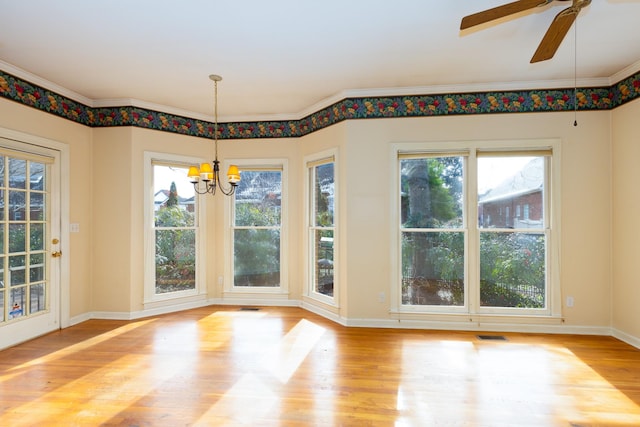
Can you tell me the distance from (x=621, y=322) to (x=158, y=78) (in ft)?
18.8

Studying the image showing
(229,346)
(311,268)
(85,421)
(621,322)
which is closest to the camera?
(85,421)

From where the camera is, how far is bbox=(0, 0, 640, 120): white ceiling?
260 cm

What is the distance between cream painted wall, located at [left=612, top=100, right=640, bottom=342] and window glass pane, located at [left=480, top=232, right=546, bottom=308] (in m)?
0.71

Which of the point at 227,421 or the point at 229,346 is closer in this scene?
the point at 227,421

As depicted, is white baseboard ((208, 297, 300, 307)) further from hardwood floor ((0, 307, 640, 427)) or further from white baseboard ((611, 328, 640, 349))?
white baseboard ((611, 328, 640, 349))

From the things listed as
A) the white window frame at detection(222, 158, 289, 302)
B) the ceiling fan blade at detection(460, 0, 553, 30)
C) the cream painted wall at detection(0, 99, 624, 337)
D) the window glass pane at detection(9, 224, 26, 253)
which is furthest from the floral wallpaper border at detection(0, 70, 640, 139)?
the ceiling fan blade at detection(460, 0, 553, 30)

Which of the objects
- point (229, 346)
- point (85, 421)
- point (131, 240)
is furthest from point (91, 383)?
point (131, 240)

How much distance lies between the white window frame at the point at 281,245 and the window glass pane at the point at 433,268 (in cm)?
176

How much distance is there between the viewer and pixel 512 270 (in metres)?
4.04

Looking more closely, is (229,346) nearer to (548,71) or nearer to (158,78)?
(158,78)

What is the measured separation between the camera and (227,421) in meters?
2.24

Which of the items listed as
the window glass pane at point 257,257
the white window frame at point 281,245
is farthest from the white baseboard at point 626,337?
the window glass pane at point 257,257

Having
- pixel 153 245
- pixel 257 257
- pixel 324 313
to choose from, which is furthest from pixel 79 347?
pixel 324 313

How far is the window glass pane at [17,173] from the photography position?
11.7 feet
